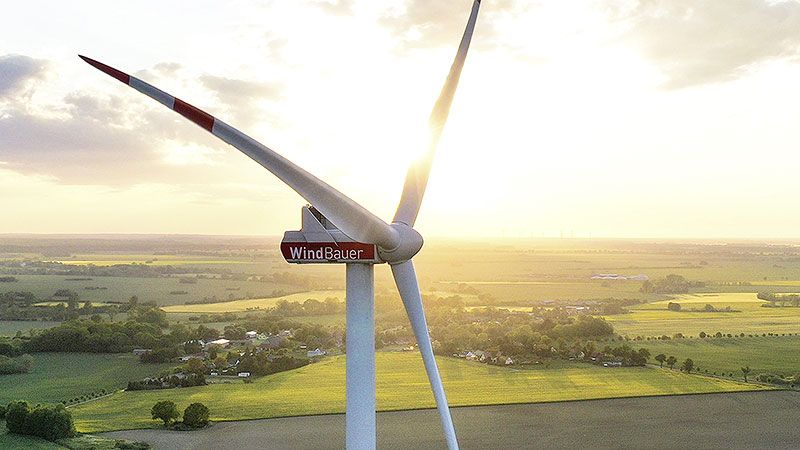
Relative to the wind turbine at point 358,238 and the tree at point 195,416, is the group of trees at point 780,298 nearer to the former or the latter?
the tree at point 195,416

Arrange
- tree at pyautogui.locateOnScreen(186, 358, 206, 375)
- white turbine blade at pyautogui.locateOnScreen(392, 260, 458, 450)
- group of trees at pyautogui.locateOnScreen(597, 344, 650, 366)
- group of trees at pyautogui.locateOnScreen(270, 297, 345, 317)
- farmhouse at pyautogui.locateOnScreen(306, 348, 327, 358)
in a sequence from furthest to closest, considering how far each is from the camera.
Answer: group of trees at pyautogui.locateOnScreen(270, 297, 345, 317) < farmhouse at pyautogui.locateOnScreen(306, 348, 327, 358) < group of trees at pyautogui.locateOnScreen(597, 344, 650, 366) < tree at pyautogui.locateOnScreen(186, 358, 206, 375) < white turbine blade at pyautogui.locateOnScreen(392, 260, 458, 450)

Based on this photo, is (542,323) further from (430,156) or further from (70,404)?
(430,156)

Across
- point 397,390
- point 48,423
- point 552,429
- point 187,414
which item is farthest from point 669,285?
point 48,423

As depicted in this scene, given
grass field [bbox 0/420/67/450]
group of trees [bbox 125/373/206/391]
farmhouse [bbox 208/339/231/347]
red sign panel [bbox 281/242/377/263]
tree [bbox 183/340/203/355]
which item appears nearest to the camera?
red sign panel [bbox 281/242/377/263]

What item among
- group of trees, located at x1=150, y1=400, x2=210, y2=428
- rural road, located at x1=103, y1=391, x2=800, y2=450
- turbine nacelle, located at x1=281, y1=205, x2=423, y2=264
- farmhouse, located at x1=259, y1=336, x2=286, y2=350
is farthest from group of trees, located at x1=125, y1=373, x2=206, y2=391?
turbine nacelle, located at x1=281, y1=205, x2=423, y2=264

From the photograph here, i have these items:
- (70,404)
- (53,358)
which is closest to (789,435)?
(70,404)

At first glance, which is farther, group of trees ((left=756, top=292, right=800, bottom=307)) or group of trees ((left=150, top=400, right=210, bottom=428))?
group of trees ((left=756, top=292, right=800, bottom=307))

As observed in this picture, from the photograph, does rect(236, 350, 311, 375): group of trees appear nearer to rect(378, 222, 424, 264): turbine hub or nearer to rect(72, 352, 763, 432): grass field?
rect(72, 352, 763, 432): grass field

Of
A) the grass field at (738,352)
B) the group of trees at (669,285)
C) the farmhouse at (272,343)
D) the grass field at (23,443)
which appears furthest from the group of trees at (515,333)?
the group of trees at (669,285)
